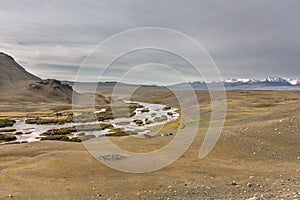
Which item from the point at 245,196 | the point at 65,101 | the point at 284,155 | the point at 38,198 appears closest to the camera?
the point at 245,196

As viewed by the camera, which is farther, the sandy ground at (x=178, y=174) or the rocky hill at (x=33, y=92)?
the rocky hill at (x=33, y=92)

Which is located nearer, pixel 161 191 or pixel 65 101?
pixel 161 191

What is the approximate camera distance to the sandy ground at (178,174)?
50.4 ft

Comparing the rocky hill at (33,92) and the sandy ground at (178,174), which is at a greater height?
the rocky hill at (33,92)

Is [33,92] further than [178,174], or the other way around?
[33,92]

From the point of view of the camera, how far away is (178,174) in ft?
62.6

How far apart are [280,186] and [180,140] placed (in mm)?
16536

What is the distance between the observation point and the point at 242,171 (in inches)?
771

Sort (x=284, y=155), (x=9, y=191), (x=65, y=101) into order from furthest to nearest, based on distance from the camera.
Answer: (x=65, y=101) → (x=284, y=155) → (x=9, y=191)

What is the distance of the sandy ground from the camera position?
15.4m

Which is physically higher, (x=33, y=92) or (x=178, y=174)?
(x=33, y=92)

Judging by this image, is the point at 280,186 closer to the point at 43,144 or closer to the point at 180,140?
the point at 180,140

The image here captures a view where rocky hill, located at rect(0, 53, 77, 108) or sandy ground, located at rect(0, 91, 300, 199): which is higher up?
rocky hill, located at rect(0, 53, 77, 108)

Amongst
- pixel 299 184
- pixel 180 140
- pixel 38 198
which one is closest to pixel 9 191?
pixel 38 198
